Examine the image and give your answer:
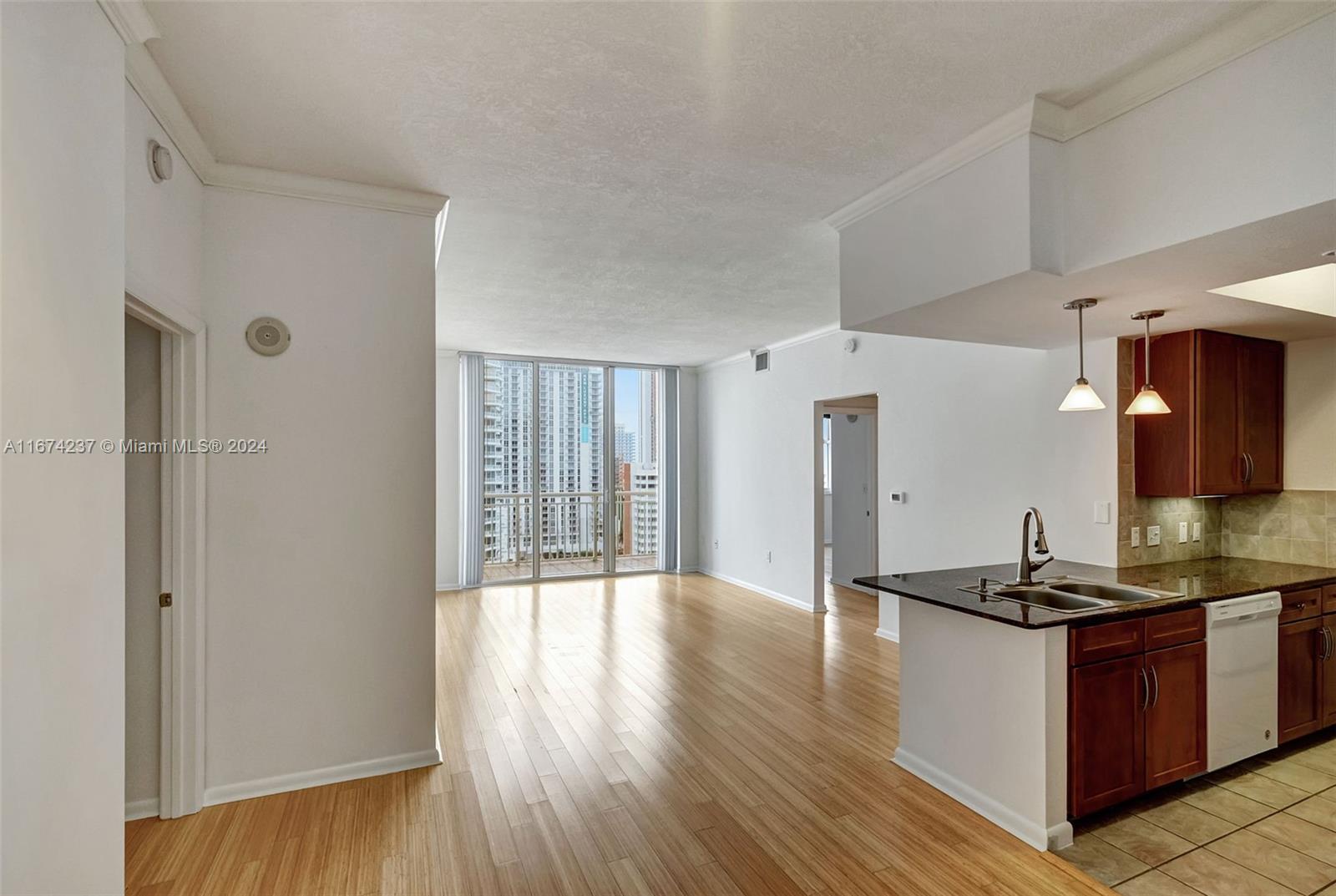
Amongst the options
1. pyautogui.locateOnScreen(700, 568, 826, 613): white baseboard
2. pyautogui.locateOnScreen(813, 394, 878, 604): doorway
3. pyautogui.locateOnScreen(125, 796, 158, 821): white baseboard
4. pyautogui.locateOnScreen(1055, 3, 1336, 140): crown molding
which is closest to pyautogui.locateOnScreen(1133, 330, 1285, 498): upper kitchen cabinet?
pyautogui.locateOnScreen(1055, 3, 1336, 140): crown molding

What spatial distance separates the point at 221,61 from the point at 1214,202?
3102mm

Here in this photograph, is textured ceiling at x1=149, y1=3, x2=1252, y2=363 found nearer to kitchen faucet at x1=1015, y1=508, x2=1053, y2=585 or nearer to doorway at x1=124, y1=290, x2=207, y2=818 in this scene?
doorway at x1=124, y1=290, x2=207, y2=818

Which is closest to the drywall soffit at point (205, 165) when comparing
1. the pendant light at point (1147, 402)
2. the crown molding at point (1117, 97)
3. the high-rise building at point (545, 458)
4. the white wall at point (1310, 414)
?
the crown molding at point (1117, 97)

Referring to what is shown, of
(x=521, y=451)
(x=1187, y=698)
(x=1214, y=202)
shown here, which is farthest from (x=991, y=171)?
(x=521, y=451)

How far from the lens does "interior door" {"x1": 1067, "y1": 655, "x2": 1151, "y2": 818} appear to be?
2559mm

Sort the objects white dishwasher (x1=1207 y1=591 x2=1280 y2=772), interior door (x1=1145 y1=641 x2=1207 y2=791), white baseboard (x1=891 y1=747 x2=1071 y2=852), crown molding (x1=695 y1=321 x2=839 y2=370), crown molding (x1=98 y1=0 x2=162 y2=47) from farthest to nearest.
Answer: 1. crown molding (x1=695 y1=321 x2=839 y2=370)
2. white dishwasher (x1=1207 y1=591 x2=1280 y2=772)
3. interior door (x1=1145 y1=641 x2=1207 y2=791)
4. white baseboard (x1=891 y1=747 x2=1071 y2=852)
5. crown molding (x1=98 y1=0 x2=162 y2=47)

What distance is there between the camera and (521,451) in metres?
7.99

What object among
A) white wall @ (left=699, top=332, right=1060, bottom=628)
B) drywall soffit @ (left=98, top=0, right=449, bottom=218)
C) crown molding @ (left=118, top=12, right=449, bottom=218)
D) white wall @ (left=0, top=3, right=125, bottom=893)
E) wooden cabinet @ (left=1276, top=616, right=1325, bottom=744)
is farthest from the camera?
white wall @ (left=699, top=332, right=1060, bottom=628)

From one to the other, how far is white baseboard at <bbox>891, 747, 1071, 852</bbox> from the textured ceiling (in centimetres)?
265

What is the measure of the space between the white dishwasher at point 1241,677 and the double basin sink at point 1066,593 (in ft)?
0.97

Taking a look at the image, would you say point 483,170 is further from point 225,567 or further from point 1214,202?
point 1214,202

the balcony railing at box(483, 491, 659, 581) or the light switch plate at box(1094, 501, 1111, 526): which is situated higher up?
the light switch plate at box(1094, 501, 1111, 526)

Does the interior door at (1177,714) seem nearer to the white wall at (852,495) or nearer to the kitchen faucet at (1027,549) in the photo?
the kitchen faucet at (1027,549)

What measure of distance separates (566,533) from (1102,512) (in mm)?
5950
